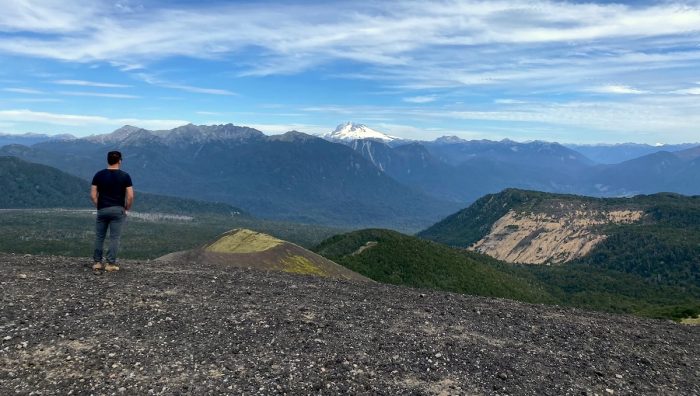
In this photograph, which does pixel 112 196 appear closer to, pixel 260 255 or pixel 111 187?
pixel 111 187

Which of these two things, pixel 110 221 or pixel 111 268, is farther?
pixel 111 268

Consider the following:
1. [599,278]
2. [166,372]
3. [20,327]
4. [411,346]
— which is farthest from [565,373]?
[599,278]

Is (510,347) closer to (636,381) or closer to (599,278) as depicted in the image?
(636,381)

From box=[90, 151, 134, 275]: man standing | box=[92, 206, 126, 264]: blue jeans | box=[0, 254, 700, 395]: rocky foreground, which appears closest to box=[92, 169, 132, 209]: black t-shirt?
box=[90, 151, 134, 275]: man standing

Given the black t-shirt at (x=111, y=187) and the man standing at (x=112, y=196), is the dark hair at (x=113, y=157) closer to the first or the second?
the man standing at (x=112, y=196)

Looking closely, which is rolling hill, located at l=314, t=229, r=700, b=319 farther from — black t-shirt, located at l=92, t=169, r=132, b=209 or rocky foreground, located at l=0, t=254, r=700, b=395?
black t-shirt, located at l=92, t=169, r=132, b=209

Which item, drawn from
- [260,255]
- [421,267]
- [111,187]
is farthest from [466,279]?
[111,187]
